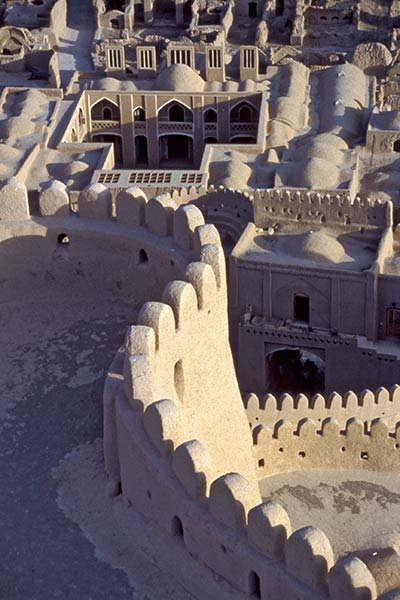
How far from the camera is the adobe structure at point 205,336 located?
47.6 feet

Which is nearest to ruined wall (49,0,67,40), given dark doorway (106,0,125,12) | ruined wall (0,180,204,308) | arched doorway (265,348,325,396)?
dark doorway (106,0,125,12)

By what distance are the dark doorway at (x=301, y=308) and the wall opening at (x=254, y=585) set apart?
58.6ft

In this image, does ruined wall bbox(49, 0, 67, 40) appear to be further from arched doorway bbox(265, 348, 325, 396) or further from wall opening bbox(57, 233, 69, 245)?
wall opening bbox(57, 233, 69, 245)

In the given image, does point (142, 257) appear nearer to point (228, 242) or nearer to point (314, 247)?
point (314, 247)

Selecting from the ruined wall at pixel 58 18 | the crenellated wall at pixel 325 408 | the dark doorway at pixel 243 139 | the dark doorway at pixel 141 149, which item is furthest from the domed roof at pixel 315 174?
the ruined wall at pixel 58 18

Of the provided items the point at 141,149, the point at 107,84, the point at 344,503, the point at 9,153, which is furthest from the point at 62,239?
the point at 107,84

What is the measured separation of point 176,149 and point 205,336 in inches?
1245

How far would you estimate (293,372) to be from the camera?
107 feet

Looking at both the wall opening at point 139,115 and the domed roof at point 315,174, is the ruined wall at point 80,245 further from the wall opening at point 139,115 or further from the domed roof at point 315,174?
the wall opening at point 139,115

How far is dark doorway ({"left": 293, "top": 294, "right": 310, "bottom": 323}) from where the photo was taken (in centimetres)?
3138

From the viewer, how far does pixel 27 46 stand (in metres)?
52.1

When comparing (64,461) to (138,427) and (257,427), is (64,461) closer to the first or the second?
(138,427)

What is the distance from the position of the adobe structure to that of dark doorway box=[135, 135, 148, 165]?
3.3 inches

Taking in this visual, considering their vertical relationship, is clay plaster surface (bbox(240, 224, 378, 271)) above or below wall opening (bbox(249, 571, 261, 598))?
below
